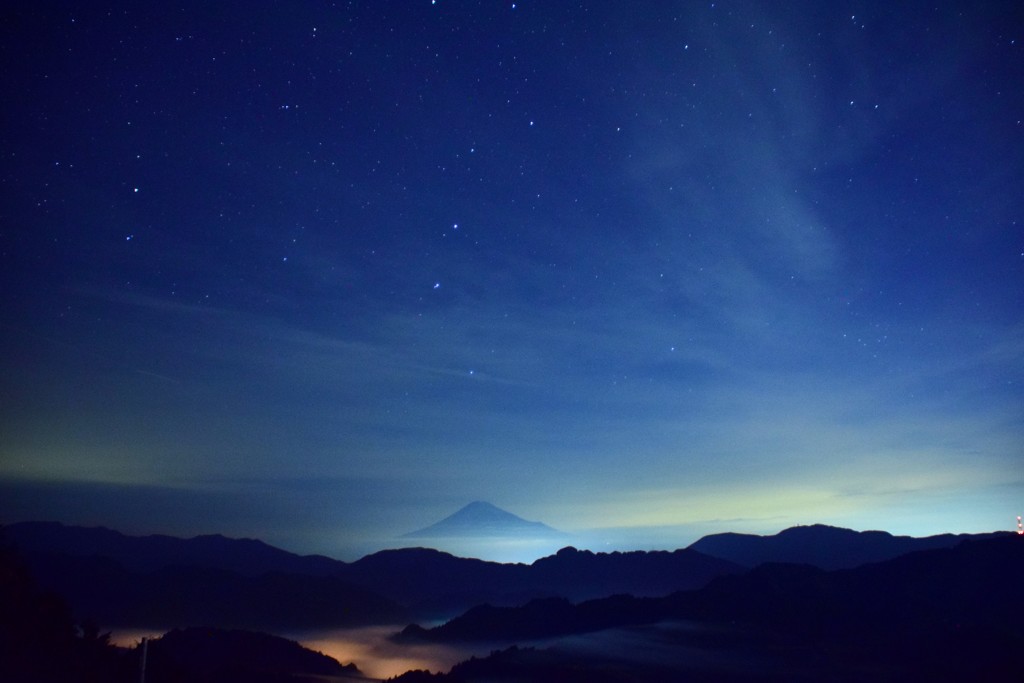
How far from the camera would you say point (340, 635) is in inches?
6412

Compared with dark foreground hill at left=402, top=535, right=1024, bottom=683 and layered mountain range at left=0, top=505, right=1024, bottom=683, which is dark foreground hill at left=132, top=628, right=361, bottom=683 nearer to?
layered mountain range at left=0, top=505, right=1024, bottom=683

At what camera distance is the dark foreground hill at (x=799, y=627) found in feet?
243

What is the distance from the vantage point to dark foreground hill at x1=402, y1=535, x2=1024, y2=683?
74125 mm

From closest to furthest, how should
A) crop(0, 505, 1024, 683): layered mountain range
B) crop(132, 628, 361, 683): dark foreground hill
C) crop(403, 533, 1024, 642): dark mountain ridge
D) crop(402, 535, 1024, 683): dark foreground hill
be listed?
1. crop(132, 628, 361, 683): dark foreground hill
2. crop(0, 505, 1024, 683): layered mountain range
3. crop(402, 535, 1024, 683): dark foreground hill
4. crop(403, 533, 1024, 642): dark mountain ridge

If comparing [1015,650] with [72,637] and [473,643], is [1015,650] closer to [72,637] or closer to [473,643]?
[473,643]

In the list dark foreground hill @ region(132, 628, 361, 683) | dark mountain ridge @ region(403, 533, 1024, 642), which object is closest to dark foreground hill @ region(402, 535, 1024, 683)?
dark mountain ridge @ region(403, 533, 1024, 642)

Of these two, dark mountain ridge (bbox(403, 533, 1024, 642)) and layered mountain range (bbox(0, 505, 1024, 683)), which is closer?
layered mountain range (bbox(0, 505, 1024, 683))

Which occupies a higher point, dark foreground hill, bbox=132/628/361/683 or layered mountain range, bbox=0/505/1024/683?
dark foreground hill, bbox=132/628/361/683

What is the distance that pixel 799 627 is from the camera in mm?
115500

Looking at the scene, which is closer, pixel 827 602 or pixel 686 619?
pixel 686 619

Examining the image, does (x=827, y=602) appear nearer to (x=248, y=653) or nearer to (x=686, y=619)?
(x=686, y=619)

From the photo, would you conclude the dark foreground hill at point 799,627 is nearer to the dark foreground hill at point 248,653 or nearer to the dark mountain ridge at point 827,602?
the dark mountain ridge at point 827,602

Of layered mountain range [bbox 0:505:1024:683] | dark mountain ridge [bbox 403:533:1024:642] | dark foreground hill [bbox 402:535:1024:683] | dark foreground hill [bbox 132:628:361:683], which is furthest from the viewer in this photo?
dark mountain ridge [bbox 403:533:1024:642]

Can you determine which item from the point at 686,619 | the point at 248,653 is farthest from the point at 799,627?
the point at 248,653
